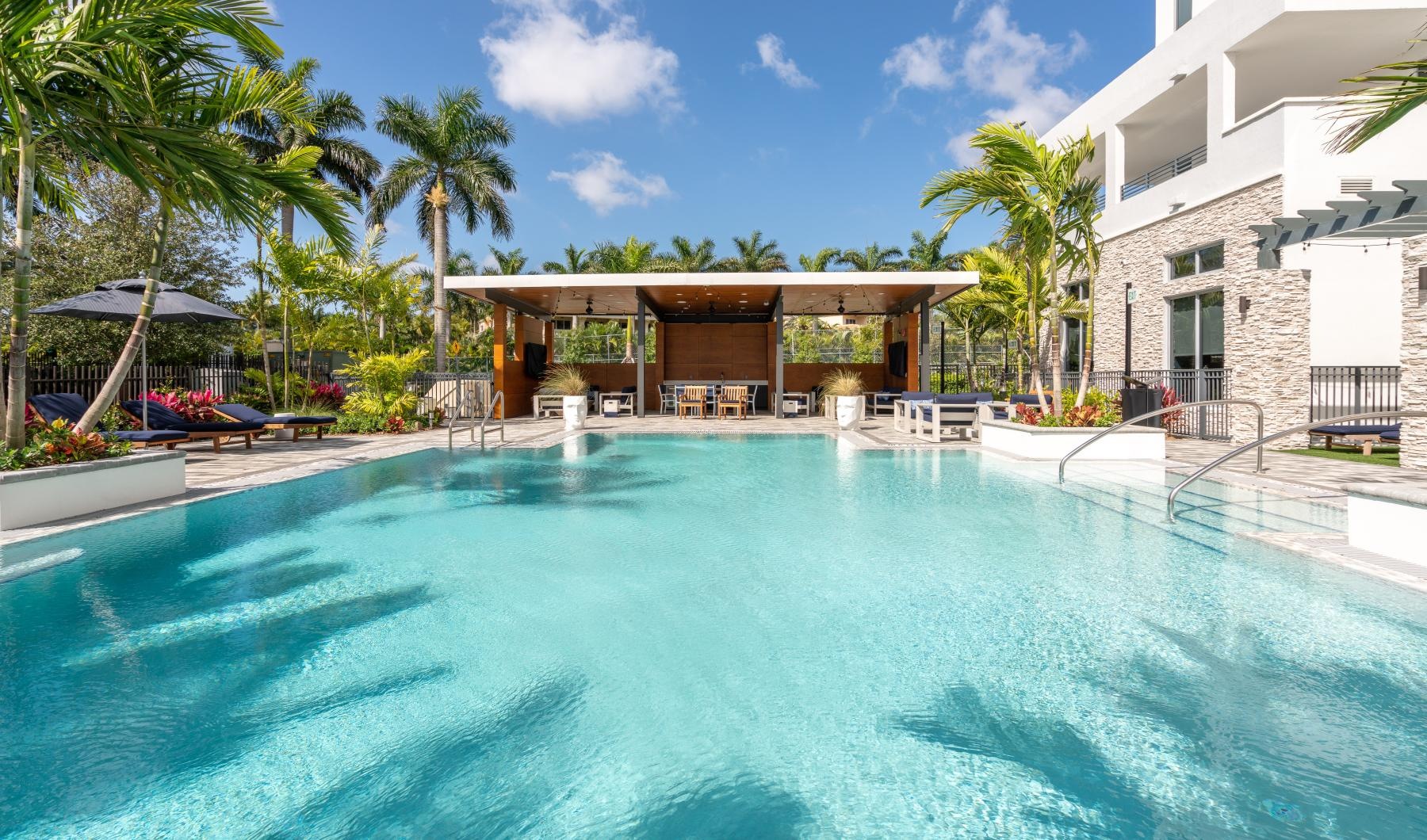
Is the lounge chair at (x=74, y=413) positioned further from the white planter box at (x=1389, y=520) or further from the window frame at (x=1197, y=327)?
the window frame at (x=1197, y=327)

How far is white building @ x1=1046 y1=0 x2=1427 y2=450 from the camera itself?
11141 mm

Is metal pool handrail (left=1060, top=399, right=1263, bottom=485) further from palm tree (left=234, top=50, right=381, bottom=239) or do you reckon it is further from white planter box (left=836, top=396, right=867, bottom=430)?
palm tree (left=234, top=50, right=381, bottom=239)

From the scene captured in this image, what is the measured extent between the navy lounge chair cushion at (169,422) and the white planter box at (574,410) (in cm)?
559

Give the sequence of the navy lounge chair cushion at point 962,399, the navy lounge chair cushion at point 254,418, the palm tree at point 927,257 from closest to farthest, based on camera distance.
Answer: the navy lounge chair cushion at point 254,418, the navy lounge chair cushion at point 962,399, the palm tree at point 927,257

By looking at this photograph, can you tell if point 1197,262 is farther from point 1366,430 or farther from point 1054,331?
point 1054,331

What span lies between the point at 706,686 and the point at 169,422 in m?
11.1

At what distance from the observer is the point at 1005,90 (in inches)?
1508

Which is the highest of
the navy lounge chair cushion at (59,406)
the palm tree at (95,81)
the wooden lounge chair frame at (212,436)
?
the palm tree at (95,81)

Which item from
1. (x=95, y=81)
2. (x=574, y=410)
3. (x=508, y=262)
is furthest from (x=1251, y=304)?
(x=508, y=262)

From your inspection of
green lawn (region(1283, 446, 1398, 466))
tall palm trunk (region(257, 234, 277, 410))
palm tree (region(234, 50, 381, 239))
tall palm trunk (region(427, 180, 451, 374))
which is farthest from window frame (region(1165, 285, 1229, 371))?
palm tree (region(234, 50, 381, 239))

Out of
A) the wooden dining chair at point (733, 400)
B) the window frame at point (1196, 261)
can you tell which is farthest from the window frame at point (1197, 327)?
the wooden dining chair at point (733, 400)

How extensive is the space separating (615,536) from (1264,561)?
4.58 m

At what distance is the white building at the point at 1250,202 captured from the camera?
1114 centimetres

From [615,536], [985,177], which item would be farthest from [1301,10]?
[615,536]
